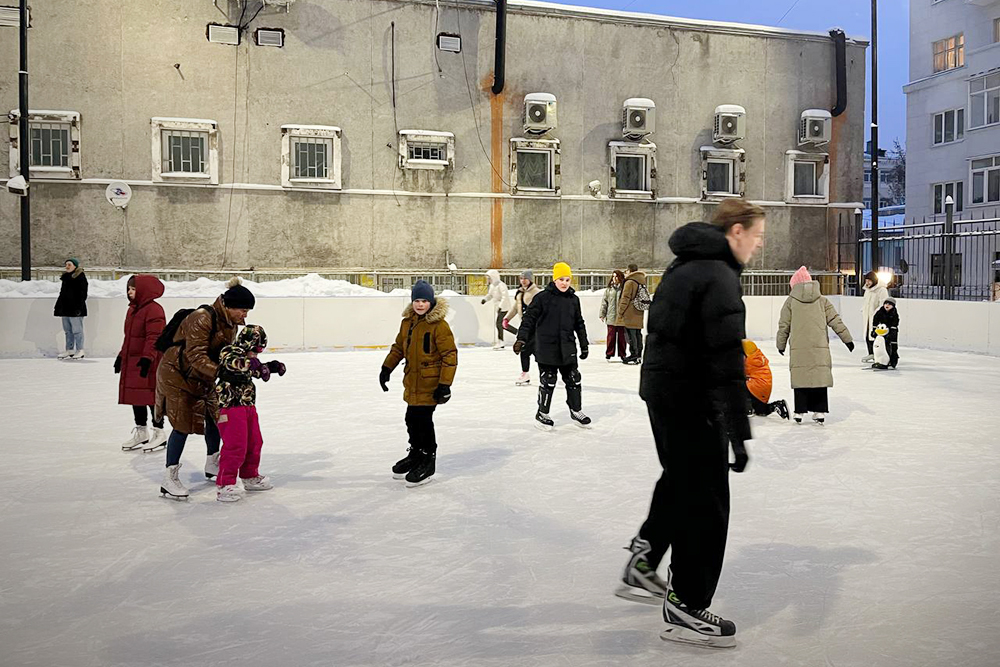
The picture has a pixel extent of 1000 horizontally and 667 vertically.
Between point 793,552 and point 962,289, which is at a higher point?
point 962,289

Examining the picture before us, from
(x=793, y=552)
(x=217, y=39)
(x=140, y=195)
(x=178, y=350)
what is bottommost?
(x=793, y=552)

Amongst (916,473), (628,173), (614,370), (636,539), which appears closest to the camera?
(636,539)

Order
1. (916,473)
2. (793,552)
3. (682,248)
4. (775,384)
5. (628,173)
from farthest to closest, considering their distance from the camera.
A: (628,173) → (775,384) → (916,473) → (793,552) → (682,248)

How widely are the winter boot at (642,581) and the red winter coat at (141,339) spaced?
4246 millimetres

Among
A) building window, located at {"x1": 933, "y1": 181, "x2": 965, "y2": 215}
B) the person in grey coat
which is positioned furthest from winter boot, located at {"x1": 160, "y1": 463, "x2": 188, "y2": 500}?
building window, located at {"x1": 933, "y1": 181, "x2": 965, "y2": 215}

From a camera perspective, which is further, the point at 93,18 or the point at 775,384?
the point at 93,18

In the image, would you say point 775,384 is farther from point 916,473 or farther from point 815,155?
point 815,155

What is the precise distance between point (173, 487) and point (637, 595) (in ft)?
10.3

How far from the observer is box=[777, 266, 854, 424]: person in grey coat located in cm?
817

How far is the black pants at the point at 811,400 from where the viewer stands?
827cm

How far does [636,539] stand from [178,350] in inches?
123

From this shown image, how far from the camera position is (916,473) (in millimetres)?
6234

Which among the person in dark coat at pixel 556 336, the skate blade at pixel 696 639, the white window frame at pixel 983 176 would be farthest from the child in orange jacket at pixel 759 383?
the white window frame at pixel 983 176

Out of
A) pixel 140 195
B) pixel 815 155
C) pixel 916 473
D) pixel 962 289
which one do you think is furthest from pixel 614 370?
pixel 815 155
